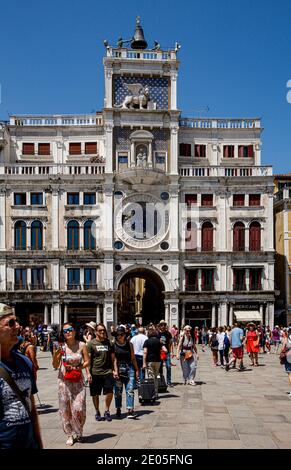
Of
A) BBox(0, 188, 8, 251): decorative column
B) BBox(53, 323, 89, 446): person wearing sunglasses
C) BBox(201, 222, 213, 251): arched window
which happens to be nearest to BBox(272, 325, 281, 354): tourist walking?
BBox(201, 222, 213, 251): arched window

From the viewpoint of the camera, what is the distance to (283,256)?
53719 mm

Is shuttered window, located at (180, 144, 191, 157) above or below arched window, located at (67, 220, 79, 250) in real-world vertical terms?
above

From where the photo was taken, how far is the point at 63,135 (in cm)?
Result: 5353

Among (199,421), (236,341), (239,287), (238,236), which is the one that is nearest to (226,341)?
(236,341)

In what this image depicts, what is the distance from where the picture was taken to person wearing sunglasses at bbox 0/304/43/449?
18.9 ft

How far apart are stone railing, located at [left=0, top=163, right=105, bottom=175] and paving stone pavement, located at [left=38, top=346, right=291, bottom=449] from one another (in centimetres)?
3134

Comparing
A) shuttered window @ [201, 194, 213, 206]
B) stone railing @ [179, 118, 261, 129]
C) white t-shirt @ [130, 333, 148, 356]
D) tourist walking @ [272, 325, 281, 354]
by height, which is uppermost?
stone railing @ [179, 118, 261, 129]

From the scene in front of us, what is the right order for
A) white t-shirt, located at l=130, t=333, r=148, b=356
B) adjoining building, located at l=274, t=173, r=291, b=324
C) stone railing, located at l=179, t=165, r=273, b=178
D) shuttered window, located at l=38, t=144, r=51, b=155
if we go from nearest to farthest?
white t-shirt, located at l=130, t=333, r=148, b=356, stone railing, located at l=179, t=165, r=273, b=178, adjoining building, located at l=274, t=173, r=291, b=324, shuttered window, located at l=38, t=144, r=51, b=155

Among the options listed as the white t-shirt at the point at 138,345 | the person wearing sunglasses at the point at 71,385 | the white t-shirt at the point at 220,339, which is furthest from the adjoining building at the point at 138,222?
the person wearing sunglasses at the point at 71,385

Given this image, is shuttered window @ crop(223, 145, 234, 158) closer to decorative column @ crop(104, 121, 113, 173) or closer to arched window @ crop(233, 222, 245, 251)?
arched window @ crop(233, 222, 245, 251)

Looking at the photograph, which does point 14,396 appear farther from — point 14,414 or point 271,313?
point 271,313
